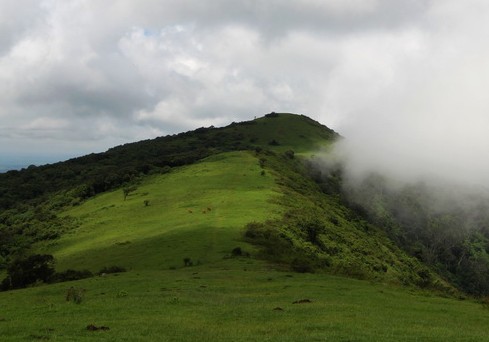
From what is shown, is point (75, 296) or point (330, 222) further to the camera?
point (330, 222)

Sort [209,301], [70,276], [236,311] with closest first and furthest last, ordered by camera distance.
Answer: [236,311], [209,301], [70,276]

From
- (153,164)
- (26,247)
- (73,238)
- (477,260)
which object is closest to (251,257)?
(73,238)

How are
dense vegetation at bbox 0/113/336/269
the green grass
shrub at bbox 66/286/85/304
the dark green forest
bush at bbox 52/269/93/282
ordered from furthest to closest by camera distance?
dense vegetation at bbox 0/113/336/269, the dark green forest, the green grass, bush at bbox 52/269/93/282, shrub at bbox 66/286/85/304

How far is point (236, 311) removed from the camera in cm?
2892

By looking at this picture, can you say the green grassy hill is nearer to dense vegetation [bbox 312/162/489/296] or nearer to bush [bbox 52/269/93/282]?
bush [bbox 52/269/93/282]

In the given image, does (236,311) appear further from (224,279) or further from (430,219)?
(430,219)

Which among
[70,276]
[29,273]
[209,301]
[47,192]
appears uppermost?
[47,192]

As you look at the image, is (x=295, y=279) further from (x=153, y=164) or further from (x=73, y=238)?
(x=153, y=164)

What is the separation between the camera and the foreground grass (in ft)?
75.6

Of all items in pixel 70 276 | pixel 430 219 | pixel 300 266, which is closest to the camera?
pixel 70 276

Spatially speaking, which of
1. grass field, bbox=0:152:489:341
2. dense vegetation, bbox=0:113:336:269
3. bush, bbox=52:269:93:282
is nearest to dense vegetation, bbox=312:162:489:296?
dense vegetation, bbox=0:113:336:269

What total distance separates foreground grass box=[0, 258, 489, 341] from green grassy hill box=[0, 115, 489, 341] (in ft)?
0.29

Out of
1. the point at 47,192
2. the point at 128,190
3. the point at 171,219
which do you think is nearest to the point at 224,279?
the point at 171,219

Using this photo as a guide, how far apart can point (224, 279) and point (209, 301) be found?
31.7ft
